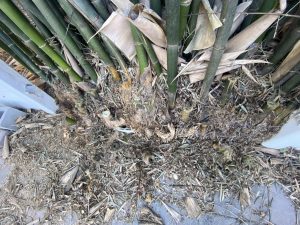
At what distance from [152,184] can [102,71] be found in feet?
1.50

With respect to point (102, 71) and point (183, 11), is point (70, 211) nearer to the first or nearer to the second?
point (102, 71)

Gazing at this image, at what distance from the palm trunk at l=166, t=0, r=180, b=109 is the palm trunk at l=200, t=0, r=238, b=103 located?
76 mm

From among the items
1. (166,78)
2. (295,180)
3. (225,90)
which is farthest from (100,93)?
(295,180)

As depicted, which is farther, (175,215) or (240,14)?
(175,215)

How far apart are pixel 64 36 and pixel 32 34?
7 centimetres

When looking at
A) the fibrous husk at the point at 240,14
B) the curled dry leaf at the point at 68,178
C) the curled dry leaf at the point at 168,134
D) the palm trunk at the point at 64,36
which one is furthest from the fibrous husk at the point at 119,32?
the curled dry leaf at the point at 68,178

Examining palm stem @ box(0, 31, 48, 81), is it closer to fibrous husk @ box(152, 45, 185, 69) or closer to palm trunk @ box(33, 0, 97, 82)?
palm trunk @ box(33, 0, 97, 82)

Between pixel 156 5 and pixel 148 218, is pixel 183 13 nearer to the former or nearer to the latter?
pixel 156 5

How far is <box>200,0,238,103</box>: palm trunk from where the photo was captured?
548mm

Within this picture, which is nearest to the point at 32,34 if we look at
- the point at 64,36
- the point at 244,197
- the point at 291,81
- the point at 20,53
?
the point at 64,36

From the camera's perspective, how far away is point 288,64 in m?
0.80

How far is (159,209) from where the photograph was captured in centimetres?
118

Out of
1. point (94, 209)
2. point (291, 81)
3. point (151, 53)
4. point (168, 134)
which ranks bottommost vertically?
point (94, 209)

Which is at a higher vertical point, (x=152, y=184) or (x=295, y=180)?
(x=152, y=184)
